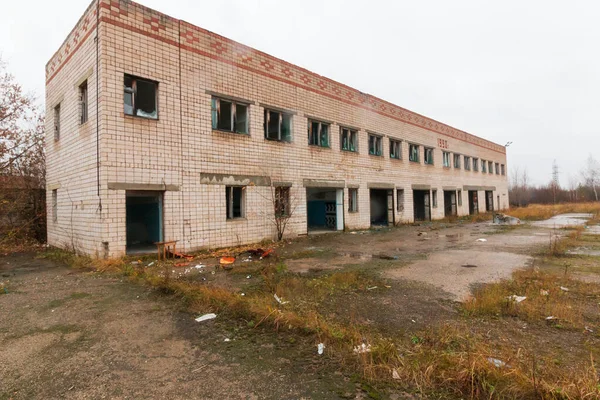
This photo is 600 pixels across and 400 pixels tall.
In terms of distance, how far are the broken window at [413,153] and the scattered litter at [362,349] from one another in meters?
18.0

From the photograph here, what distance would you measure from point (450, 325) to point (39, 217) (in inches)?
588

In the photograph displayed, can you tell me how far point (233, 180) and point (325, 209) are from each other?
271 inches

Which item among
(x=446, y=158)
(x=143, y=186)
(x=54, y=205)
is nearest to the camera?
(x=143, y=186)

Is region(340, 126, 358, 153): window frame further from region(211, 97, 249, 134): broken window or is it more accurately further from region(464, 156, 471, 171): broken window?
region(464, 156, 471, 171): broken window

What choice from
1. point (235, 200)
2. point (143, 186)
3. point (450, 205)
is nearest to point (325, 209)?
point (235, 200)

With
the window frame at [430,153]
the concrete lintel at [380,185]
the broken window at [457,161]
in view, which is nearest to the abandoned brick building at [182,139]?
the concrete lintel at [380,185]

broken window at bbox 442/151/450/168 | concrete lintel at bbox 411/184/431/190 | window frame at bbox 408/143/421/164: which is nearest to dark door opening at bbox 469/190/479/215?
broken window at bbox 442/151/450/168

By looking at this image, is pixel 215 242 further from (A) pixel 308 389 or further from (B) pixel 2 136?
(B) pixel 2 136

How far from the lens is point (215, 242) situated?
9.70 meters

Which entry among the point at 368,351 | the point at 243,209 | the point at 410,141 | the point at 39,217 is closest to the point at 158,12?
the point at 243,209

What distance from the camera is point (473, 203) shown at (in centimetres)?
2675

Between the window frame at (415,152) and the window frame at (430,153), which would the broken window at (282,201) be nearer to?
the window frame at (415,152)

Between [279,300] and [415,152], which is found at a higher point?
[415,152]

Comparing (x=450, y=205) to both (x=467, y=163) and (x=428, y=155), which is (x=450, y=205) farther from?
(x=428, y=155)
